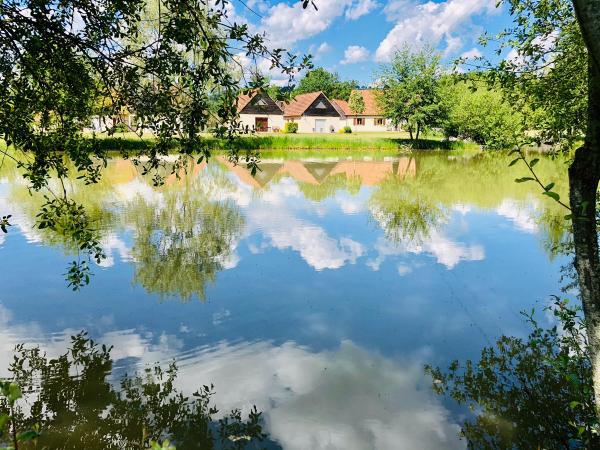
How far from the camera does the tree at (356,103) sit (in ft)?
309

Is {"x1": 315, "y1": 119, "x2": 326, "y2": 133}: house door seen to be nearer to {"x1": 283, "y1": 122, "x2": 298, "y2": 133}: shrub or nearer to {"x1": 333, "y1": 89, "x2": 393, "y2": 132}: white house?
{"x1": 333, "y1": 89, "x2": 393, "y2": 132}: white house

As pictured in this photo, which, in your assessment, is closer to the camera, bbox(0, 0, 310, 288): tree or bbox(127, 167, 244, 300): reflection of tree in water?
bbox(0, 0, 310, 288): tree

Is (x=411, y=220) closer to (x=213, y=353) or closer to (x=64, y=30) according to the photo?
(x=213, y=353)

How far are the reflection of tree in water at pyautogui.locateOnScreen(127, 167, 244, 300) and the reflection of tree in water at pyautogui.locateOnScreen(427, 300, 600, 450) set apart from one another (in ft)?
19.7

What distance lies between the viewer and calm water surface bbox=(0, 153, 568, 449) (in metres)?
6.63

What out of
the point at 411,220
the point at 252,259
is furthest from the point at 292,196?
the point at 252,259

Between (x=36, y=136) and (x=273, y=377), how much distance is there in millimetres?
4861

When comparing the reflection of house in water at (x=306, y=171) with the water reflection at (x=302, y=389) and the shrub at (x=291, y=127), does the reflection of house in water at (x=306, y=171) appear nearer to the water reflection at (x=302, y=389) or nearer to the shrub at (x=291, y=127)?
the water reflection at (x=302, y=389)

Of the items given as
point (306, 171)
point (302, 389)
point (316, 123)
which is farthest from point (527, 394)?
point (316, 123)

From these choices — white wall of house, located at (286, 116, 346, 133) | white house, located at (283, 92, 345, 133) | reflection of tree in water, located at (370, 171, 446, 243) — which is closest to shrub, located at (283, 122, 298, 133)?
white house, located at (283, 92, 345, 133)

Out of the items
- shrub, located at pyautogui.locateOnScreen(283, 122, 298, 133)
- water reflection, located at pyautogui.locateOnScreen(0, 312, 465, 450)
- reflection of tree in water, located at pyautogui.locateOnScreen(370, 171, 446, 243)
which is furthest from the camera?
shrub, located at pyautogui.locateOnScreen(283, 122, 298, 133)

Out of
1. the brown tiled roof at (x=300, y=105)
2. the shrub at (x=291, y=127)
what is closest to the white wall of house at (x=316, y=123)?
the brown tiled roof at (x=300, y=105)

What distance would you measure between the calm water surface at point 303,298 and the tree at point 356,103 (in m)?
76.0

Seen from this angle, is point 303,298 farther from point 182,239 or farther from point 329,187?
point 329,187
